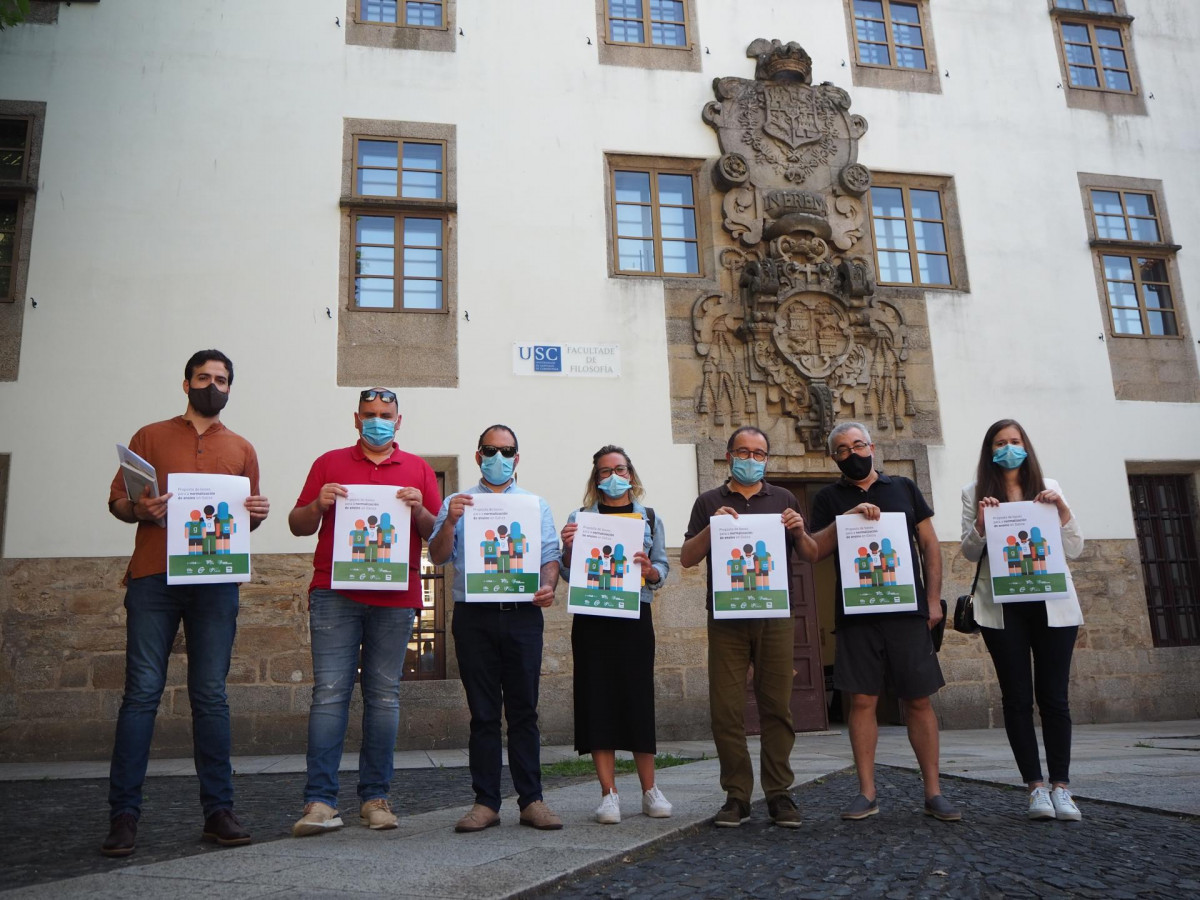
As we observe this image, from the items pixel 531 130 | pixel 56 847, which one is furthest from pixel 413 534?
pixel 531 130

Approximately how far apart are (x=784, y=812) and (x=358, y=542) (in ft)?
6.78

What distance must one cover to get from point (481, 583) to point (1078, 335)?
9248 mm

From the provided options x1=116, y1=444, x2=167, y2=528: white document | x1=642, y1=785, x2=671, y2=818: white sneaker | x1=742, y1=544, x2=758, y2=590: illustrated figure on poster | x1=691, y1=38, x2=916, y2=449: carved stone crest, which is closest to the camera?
x1=116, y1=444, x2=167, y2=528: white document

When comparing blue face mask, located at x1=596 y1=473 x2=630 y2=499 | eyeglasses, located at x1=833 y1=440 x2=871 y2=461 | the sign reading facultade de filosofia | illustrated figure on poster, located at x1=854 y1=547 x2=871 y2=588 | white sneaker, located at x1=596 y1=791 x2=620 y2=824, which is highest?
the sign reading facultade de filosofia

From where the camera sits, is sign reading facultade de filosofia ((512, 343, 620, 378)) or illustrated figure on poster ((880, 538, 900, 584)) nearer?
illustrated figure on poster ((880, 538, 900, 584))

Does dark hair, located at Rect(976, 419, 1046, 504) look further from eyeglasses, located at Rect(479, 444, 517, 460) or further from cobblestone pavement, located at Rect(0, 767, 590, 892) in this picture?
cobblestone pavement, located at Rect(0, 767, 590, 892)

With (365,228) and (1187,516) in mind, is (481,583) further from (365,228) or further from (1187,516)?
(1187,516)

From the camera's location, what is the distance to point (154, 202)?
9.61 m

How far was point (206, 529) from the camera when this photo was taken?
402 cm

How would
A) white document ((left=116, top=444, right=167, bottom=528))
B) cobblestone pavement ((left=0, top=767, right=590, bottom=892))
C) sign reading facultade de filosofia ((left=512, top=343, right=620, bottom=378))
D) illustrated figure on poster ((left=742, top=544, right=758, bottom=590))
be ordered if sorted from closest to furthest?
cobblestone pavement ((left=0, top=767, right=590, bottom=892)), white document ((left=116, top=444, right=167, bottom=528)), illustrated figure on poster ((left=742, top=544, right=758, bottom=590)), sign reading facultade de filosofia ((left=512, top=343, right=620, bottom=378))

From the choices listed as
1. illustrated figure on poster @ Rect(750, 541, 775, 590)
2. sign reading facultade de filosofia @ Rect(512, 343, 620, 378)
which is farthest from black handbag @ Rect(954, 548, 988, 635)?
sign reading facultade de filosofia @ Rect(512, 343, 620, 378)

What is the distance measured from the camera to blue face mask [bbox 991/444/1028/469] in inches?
183

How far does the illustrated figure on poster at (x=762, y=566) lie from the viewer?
14.4 ft

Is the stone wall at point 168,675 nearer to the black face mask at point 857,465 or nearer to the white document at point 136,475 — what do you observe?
the white document at point 136,475
